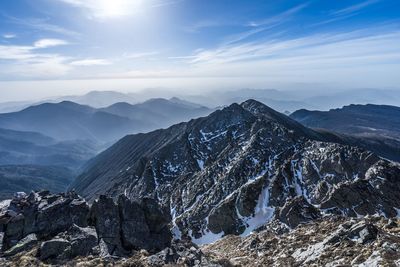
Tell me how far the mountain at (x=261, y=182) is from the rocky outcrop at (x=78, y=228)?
4167 centimetres

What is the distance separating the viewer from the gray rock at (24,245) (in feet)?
99.5

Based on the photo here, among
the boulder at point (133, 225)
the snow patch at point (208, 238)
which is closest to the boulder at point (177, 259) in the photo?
the boulder at point (133, 225)

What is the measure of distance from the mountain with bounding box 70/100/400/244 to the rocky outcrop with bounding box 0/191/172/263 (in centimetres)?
4167

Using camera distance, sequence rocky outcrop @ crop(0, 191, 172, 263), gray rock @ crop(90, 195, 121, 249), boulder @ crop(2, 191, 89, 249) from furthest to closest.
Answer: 1. boulder @ crop(2, 191, 89, 249)
2. gray rock @ crop(90, 195, 121, 249)
3. rocky outcrop @ crop(0, 191, 172, 263)

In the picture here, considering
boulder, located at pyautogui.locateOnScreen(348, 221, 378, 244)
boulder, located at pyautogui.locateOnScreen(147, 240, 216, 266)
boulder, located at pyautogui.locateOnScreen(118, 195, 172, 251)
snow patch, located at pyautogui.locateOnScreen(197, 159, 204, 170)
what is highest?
boulder, located at pyautogui.locateOnScreen(348, 221, 378, 244)

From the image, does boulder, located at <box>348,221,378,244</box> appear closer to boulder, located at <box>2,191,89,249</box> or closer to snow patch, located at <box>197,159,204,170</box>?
boulder, located at <box>2,191,89,249</box>

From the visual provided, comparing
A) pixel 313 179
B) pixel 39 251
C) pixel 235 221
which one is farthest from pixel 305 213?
pixel 39 251

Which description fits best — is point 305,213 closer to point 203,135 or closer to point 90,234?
point 90,234

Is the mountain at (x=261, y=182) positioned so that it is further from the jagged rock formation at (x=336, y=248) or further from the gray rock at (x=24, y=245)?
the gray rock at (x=24, y=245)

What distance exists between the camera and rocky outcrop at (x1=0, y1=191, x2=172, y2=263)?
1186 inches

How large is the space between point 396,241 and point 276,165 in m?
104

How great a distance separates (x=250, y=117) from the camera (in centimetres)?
18425

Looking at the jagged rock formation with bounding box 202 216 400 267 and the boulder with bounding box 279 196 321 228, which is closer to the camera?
the jagged rock formation with bounding box 202 216 400 267

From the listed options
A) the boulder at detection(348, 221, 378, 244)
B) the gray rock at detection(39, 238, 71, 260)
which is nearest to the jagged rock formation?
the boulder at detection(348, 221, 378, 244)
